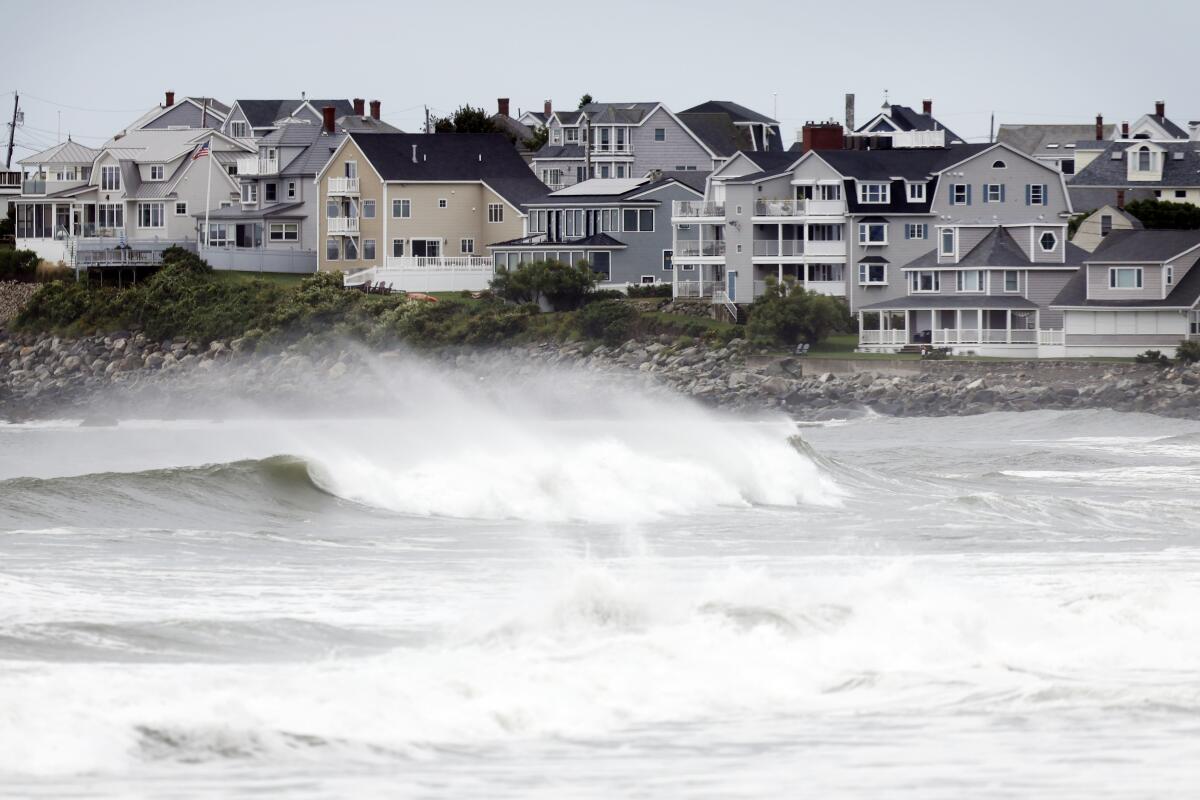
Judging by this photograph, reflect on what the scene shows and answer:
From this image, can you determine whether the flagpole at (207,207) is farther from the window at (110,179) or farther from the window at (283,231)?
the window at (110,179)

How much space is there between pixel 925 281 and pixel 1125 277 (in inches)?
274

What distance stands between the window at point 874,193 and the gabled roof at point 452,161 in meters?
15.8

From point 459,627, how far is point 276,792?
4.59 metres

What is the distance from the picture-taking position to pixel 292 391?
67188 mm

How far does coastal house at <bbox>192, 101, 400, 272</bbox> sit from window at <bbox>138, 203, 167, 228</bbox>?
1486 mm

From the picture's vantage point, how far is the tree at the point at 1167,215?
73.1 m

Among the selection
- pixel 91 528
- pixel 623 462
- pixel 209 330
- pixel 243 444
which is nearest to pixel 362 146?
pixel 209 330

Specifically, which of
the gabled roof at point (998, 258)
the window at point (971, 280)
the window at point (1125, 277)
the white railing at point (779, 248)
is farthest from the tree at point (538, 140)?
the window at point (1125, 277)

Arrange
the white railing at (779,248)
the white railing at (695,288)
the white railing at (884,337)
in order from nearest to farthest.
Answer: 1. the white railing at (884,337)
2. the white railing at (779,248)
3. the white railing at (695,288)

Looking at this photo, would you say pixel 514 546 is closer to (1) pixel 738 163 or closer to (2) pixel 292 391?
(2) pixel 292 391

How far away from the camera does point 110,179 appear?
86.4m

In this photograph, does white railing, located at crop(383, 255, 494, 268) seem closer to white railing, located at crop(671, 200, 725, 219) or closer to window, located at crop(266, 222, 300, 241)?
window, located at crop(266, 222, 300, 241)

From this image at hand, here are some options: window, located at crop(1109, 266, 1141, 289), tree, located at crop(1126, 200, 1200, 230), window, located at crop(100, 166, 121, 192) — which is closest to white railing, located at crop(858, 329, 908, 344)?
window, located at crop(1109, 266, 1141, 289)

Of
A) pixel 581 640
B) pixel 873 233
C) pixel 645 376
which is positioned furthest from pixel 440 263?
pixel 581 640
